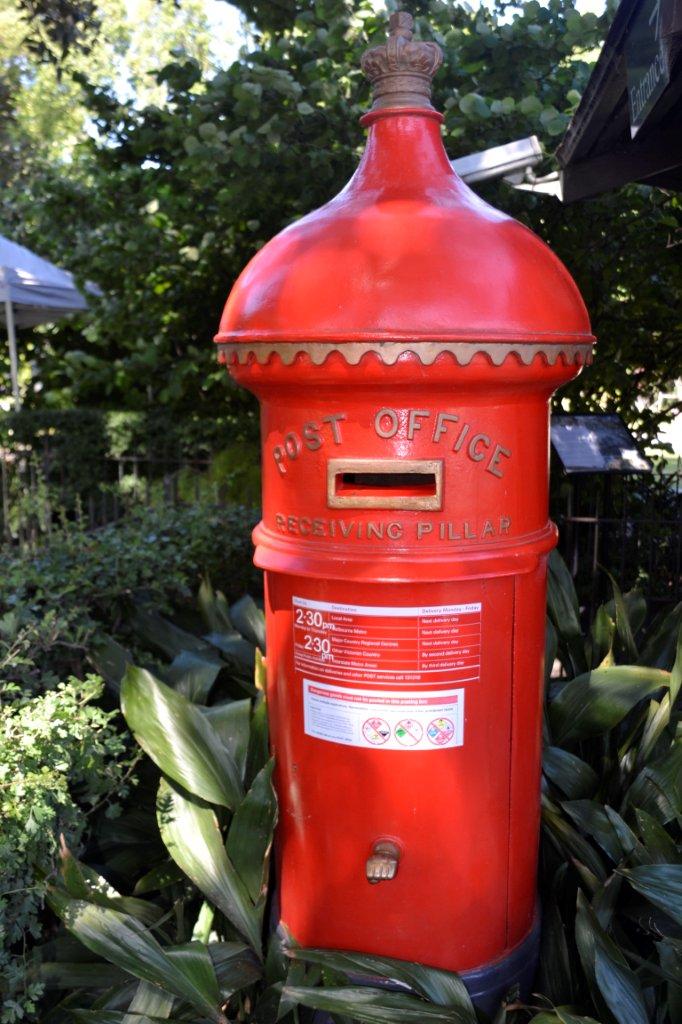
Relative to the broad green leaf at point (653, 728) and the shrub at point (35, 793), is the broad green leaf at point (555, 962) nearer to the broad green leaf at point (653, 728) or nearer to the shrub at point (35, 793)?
the broad green leaf at point (653, 728)

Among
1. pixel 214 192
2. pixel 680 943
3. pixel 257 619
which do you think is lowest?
pixel 680 943

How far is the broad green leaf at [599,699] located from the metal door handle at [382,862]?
3.08 ft

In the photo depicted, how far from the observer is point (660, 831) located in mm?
2275

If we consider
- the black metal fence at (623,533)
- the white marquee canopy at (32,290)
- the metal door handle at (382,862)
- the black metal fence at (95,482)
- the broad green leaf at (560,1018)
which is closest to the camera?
the broad green leaf at (560,1018)

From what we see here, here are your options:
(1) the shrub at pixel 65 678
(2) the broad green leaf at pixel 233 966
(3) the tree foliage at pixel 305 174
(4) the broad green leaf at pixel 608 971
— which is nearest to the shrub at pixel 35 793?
(1) the shrub at pixel 65 678

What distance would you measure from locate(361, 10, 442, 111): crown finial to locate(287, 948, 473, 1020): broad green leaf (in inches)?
83.6

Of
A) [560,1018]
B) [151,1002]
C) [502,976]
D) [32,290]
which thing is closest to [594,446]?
[502,976]

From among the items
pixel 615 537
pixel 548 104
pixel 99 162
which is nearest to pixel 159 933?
pixel 615 537

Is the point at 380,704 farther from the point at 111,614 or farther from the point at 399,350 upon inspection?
the point at 111,614

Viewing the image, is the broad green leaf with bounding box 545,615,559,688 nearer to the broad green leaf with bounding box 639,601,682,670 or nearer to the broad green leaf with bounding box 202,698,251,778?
the broad green leaf with bounding box 639,601,682,670

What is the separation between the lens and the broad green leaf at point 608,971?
6.62 ft

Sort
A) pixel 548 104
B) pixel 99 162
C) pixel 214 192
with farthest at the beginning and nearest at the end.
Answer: pixel 99 162 → pixel 214 192 → pixel 548 104

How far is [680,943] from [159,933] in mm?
1445

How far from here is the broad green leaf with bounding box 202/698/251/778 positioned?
278 centimetres
